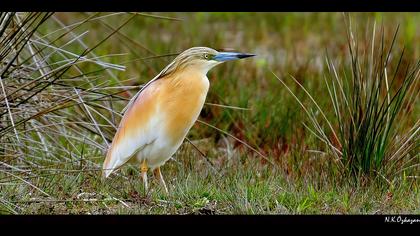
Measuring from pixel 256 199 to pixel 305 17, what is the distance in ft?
21.5

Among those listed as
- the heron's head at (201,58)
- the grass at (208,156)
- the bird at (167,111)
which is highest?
the heron's head at (201,58)

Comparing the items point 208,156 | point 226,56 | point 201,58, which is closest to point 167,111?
point 201,58

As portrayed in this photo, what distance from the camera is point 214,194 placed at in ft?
19.6

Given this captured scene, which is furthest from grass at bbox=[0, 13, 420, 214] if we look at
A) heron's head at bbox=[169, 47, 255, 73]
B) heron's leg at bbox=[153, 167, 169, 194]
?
heron's head at bbox=[169, 47, 255, 73]

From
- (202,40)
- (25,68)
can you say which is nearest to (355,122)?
(25,68)

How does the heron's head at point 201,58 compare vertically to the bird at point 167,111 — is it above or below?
above

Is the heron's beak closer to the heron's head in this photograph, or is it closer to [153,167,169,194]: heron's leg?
the heron's head

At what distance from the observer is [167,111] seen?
610 centimetres

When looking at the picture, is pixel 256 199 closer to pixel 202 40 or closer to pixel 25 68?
pixel 25 68

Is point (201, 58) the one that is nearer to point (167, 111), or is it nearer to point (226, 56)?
point (226, 56)

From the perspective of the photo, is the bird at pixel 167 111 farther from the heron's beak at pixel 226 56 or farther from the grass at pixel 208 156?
the grass at pixel 208 156

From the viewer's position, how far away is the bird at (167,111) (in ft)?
19.9
